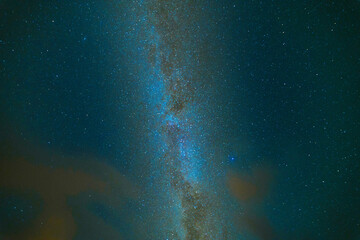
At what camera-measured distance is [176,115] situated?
117cm

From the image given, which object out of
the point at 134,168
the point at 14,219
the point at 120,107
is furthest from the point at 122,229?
the point at 120,107

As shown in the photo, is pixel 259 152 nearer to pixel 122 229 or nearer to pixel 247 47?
pixel 247 47

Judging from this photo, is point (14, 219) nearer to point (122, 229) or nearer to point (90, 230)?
point (90, 230)

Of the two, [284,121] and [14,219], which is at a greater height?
[284,121]

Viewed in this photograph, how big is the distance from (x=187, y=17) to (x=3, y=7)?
65 centimetres

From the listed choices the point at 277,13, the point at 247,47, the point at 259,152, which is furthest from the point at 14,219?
the point at 277,13

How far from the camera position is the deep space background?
993mm

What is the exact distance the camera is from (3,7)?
96 cm

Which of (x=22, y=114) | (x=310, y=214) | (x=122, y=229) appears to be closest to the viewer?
(x=22, y=114)

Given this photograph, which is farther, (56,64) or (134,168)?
(134,168)

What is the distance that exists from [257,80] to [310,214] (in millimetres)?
636

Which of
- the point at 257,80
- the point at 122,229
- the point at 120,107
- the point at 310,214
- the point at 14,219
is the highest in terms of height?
the point at 257,80

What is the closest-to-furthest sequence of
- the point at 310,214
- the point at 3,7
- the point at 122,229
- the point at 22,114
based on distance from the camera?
the point at 3,7 → the point at 22,114 → the point at 310,214 → the point at 122,229

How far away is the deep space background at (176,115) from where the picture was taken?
0.99m
